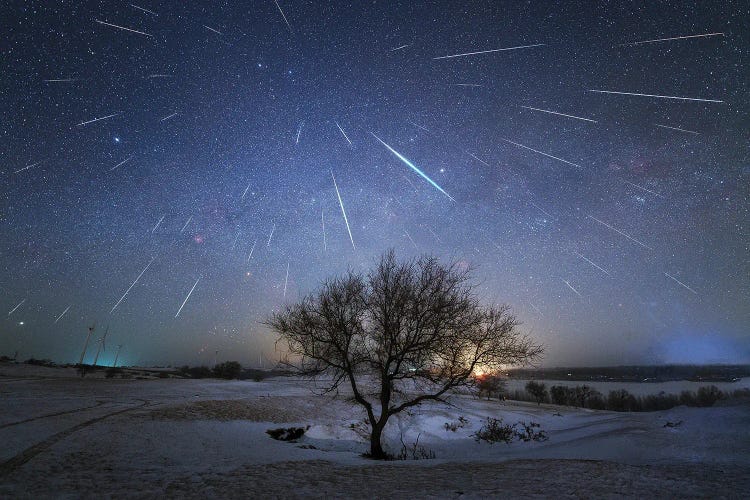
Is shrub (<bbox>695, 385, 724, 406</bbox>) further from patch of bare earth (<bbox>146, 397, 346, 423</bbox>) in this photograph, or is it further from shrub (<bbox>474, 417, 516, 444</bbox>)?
patch of bare earth (<bbox>146, 397, 346, 423</bbox>)

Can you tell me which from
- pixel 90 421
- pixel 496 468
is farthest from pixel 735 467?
pixel 90 421

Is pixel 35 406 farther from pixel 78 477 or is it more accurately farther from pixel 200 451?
pixel 78 477

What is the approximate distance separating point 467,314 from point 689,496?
9496mm

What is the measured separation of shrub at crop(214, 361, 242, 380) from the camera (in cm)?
8912

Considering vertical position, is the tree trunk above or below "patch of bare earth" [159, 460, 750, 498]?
below

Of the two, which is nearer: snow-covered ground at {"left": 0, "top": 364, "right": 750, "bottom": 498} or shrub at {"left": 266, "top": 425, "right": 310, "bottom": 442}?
snow-covered ground at {"left": 0, "top": 364, "right": 750, "bottom": 498}

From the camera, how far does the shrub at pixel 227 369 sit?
8912 cm

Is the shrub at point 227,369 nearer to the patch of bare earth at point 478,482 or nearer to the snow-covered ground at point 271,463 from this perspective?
the snow-covered ground at point 271,463

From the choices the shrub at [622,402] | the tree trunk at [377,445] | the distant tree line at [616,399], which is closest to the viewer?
the tree trunk at [377,445]

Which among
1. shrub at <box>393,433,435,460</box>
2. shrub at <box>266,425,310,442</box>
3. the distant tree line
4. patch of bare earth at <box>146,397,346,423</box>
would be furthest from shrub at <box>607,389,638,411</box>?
shrub at <box>266,425,310,442</box>

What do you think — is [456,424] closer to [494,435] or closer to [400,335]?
[494,435]

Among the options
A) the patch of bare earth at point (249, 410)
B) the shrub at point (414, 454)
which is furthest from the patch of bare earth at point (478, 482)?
the patch of bare earth at point (249, 410)

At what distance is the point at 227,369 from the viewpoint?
89500mm

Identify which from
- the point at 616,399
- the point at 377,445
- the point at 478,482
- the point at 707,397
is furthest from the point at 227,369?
the point at 707,397
